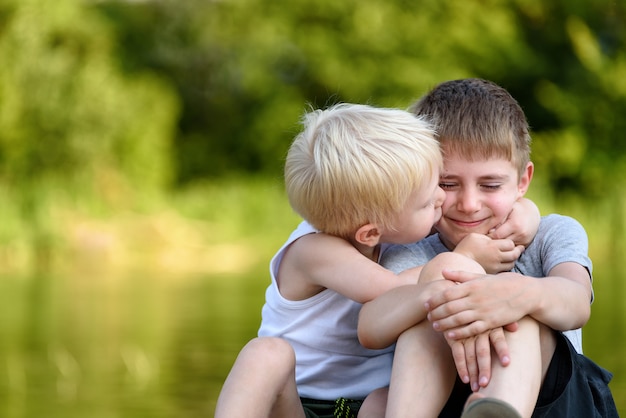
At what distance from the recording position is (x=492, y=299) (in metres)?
2.06

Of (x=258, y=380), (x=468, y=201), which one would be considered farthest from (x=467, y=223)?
(x=258, y=380)

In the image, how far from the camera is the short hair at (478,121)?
7.75ft

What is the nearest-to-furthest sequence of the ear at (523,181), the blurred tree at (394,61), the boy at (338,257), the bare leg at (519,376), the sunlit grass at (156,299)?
the bare leg at (519,376) → the boy at (338,257) → the ear at (523,181) → the sunlit grass at (156,299) → the blurred tree at (394,61)

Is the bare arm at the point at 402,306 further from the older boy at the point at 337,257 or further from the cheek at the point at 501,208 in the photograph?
the cheek at the point at 501,208

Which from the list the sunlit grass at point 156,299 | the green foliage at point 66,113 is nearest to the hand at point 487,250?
the sunlit grass at point 156,299

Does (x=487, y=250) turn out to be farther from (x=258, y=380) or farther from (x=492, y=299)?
(x=258, y=380)

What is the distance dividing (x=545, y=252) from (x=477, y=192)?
19cm

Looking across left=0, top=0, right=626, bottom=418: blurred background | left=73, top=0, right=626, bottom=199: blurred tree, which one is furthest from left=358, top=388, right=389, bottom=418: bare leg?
left=73, top=0, right=626, bottom=199: blurred tree

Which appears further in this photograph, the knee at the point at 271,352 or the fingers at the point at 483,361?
the knee at the point at 271,352

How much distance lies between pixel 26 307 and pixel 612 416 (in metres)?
6.54

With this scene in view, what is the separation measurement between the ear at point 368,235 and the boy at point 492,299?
3.2 inches

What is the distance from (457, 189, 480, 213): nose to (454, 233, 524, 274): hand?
73mm

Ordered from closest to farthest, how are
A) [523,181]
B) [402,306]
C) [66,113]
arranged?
[402,306] < [523,181] < [66,113]

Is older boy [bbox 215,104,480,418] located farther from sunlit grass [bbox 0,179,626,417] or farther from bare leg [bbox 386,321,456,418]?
sunlit grass [bbox 0,179,626,417]
